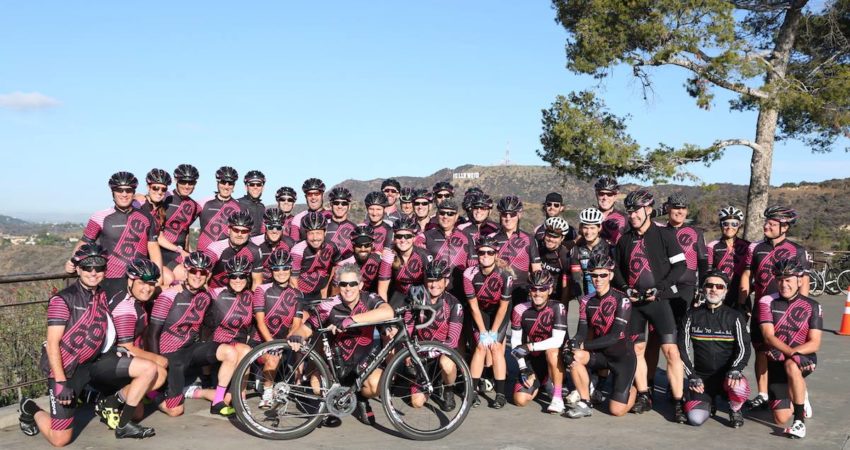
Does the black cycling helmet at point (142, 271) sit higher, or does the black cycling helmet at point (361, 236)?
the black cycling helmet at point (361, 236)

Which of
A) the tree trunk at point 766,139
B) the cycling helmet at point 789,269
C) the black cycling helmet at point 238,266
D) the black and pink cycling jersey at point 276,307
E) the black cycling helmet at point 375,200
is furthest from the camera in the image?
the tree trunk at point 766,139

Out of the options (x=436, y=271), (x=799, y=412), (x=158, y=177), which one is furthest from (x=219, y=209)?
(x=799, y=412)

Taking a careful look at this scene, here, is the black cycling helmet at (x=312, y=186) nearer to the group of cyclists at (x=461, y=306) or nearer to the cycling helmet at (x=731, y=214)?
the group of cyclists at (x=461, y=306)

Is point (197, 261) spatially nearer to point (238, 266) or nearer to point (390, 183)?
point (238, 266)

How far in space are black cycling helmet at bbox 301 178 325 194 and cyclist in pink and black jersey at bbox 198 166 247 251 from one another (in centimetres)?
85

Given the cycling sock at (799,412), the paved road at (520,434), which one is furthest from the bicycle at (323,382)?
the cycling sock at (799,412)

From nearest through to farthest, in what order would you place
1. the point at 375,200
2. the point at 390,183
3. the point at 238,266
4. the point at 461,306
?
the point at 238,266, the point at 461,306, the point at 375,200, the point at 390,183

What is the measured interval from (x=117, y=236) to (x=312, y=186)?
8.68 ft

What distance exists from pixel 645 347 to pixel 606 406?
84cm

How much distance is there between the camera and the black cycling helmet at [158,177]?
8.67m

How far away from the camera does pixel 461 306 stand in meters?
7.67

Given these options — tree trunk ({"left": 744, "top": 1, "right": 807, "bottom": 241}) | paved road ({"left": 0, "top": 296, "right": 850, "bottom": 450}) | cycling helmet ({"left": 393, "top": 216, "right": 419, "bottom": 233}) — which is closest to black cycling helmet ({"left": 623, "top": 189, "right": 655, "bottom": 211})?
paved road ({"left": 0, "top": 296, "right": 850, "bottom": 450})

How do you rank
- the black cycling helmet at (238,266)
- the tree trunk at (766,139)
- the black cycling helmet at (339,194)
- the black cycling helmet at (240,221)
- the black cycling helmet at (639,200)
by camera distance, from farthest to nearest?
1. the tree trunk at (766,139)
2. the black cycling helmet at (339,194)
3. the black cycling helmet at (240,221)
4. the black cycling helmet at (639,200)
5. the black cycling helmet at (238,266)

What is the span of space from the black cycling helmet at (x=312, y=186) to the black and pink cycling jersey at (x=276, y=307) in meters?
2.36
